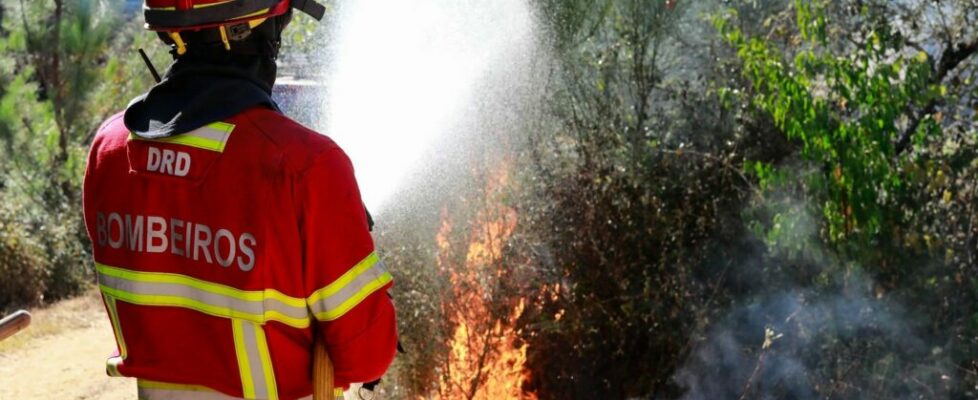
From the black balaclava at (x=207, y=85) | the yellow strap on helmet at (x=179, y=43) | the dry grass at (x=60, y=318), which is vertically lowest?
the dry grass at (x=60, y=318)

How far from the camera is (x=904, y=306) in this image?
17.1 feet

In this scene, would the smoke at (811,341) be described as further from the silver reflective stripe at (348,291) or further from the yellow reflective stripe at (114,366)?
the yellow reflective stripe at (114,366)

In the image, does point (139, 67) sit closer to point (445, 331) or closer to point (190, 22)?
point (445, 331)

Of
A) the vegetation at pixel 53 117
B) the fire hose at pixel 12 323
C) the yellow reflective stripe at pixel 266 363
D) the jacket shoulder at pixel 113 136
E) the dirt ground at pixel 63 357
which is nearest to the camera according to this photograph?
the yellow reflective stripe at pixel 266 363

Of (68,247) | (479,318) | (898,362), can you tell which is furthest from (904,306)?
(68,247)

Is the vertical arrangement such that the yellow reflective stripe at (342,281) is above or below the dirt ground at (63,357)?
above

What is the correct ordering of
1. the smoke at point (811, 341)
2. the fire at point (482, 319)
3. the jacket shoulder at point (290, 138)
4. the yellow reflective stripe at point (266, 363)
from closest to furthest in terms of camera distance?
the jacket shoulder at point (290, 138), the yellow reflective stripe at point (266, 363), the fire at point (482, 319), the smoke at point (811, 341)

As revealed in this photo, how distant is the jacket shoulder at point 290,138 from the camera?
2.12 meters

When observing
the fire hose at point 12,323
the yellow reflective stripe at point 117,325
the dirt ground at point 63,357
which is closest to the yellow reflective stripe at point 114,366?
the yellow reflective stripe at point 117,325

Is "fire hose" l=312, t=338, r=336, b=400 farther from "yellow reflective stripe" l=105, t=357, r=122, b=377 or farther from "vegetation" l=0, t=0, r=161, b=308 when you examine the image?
"vegetation" l=0, t=0, r=161, b=308

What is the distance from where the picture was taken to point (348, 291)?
7.22ft

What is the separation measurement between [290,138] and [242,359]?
50 centimetres

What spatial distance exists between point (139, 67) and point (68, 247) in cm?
200

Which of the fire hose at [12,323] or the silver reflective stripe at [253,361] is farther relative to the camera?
the fire hose at [12,323]
